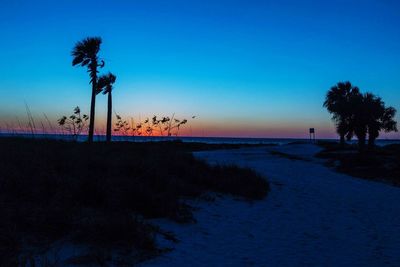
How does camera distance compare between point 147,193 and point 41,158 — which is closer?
point 147,193

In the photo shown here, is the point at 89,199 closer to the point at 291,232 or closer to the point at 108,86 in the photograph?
the point at 291,232

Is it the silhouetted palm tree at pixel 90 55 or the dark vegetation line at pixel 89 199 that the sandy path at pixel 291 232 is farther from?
the silhouetted palm tree at pixel 90 55

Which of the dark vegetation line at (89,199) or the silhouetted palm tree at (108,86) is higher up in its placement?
the silhouetted palm tree at (108,86)

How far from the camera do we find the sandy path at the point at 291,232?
6.84m

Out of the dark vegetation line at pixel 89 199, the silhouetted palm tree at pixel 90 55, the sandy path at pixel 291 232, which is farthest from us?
the silhouetted palm tree at pixel 90 55

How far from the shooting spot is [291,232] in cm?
873

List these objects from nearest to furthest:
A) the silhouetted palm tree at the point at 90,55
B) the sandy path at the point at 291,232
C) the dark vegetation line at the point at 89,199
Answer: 1. the dark vegetation line at the point at 89,199
2. the sandy path at the point at 291,232
3. the silhouetted palm tree at the point at 90,55

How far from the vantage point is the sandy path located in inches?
269

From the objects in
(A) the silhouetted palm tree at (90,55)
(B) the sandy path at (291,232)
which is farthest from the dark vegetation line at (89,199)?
(A) the silhouetted palm tree at (90,55)

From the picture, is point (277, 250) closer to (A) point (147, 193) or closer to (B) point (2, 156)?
(A) point (147, 193)

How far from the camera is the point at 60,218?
6.55m

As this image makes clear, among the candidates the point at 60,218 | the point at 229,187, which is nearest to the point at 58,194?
the point at 60,218

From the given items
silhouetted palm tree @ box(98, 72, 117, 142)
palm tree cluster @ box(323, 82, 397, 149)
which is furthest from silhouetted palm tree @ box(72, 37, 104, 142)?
palm tree cluster @ box(323, 82, 397, 149)

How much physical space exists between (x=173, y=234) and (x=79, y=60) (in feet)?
108
